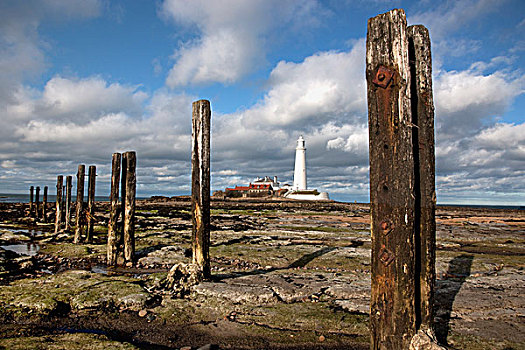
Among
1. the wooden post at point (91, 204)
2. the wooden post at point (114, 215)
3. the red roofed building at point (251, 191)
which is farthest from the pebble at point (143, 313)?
the red roofed building at point (251, 191)

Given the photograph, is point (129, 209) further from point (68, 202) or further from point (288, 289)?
point (68, 202)

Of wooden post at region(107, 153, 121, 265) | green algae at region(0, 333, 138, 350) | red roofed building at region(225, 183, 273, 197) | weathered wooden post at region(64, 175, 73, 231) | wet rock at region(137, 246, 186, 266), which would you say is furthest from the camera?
red roofed building at region(225, 183, 273, 197)

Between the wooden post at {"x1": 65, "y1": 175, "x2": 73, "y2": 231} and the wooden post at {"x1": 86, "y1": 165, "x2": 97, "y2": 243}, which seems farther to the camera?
the wooden post at {"x1": 65, "y1": 175, "x2": 73, "y2": 231}

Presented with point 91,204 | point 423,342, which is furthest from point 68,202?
point 423,342

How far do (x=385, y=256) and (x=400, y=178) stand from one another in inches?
38.4

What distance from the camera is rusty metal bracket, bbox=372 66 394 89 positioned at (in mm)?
4031

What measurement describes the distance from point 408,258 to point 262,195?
257ft

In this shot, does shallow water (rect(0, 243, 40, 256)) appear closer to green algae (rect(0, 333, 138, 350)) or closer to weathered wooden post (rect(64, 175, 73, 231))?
weathered wooden post (rect(64, 175, 73, 231))

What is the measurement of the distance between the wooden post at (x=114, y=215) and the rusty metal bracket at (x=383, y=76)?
9.90m

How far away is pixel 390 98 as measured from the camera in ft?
13.2

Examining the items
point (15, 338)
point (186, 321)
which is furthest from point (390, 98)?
point (15, 338)

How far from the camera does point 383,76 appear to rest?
4.05 m

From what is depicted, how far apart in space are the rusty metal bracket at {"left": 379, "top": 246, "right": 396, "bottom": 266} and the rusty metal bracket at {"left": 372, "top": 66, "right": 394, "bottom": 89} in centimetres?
202

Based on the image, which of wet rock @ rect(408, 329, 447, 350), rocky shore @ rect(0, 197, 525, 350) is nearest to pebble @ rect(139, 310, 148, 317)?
rocky shore @ rect(0, 197, 525, 350)
